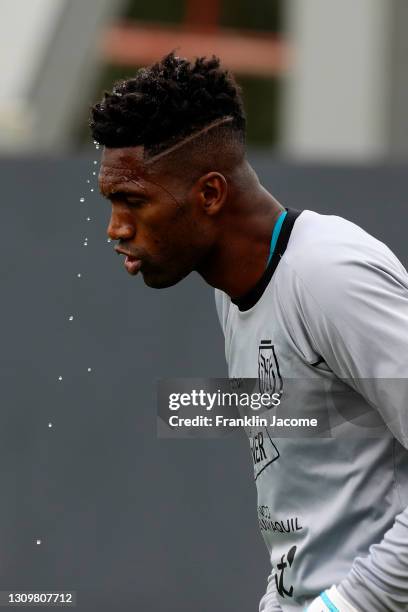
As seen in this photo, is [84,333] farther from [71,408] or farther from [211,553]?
[211,553]

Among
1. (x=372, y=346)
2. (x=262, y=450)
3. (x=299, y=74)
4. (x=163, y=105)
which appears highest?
(x=299, y=74)

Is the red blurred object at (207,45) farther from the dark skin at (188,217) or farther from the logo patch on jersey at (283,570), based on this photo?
the logo patch on jersey at (283,570)

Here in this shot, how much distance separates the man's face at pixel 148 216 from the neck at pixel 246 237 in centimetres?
6

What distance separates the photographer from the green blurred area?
1889cm

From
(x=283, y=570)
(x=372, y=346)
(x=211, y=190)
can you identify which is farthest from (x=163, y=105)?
(x=283, y=570)

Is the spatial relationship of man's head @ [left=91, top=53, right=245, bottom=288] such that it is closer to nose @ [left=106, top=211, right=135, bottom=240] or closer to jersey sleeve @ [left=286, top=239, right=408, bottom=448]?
nose @ [left=106, top=211, right=135, bottom=240]

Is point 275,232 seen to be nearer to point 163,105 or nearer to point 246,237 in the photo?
point 246,237

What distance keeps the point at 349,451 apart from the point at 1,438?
11.3 feet

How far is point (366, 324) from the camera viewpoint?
259cm

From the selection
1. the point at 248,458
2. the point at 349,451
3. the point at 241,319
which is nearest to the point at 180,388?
the point at 241,319

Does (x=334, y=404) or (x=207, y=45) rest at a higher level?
(x=207, y=45)

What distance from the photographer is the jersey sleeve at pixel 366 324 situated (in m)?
2.59

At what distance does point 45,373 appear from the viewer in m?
6.00

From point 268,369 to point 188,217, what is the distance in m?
Result: 0.41
